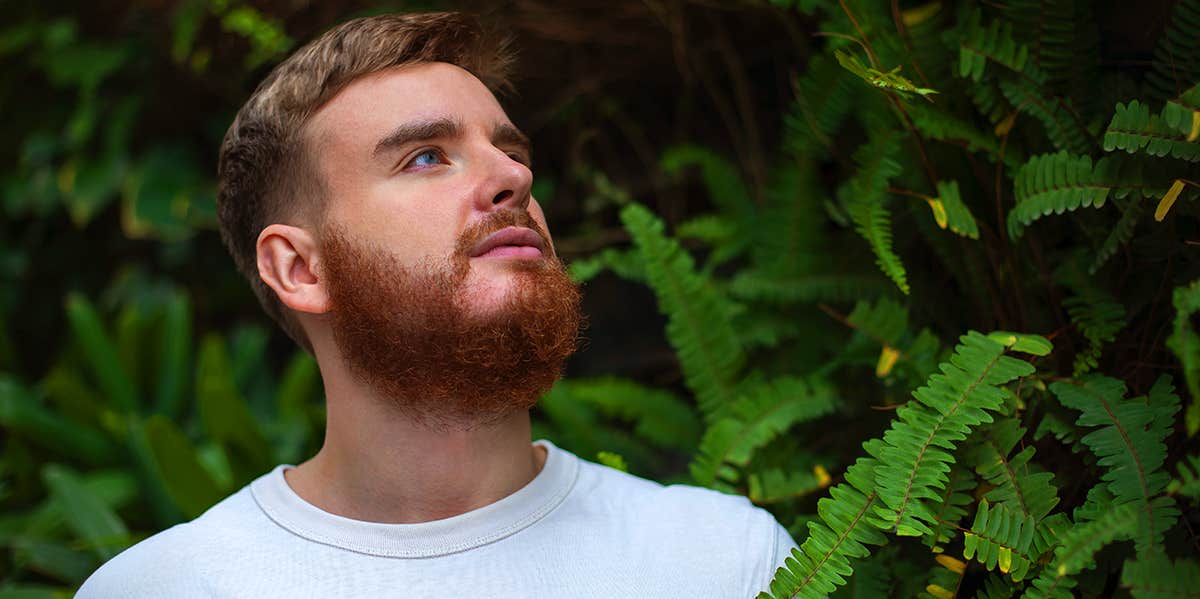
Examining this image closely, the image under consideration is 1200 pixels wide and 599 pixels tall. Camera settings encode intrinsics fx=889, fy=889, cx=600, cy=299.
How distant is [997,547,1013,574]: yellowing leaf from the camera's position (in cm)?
126

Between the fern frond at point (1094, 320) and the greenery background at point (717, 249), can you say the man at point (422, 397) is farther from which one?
the fern frond at point (1094, 320)

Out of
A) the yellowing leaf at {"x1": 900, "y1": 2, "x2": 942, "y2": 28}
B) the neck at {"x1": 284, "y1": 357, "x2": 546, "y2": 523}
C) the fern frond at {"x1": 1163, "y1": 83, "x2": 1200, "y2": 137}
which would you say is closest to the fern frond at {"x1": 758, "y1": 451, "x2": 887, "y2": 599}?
the neck at {"x1": 284, "y1": 357, "x2": 546, "y2": 523}

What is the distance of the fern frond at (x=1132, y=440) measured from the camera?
1190 mm

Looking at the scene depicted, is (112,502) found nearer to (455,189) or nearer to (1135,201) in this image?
(455,189)

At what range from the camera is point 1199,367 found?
44.6 inches

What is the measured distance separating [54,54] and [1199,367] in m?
3.88

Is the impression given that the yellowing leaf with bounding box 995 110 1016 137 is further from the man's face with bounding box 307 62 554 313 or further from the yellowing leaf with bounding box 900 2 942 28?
the man's face with bounding box 307 62 554 313

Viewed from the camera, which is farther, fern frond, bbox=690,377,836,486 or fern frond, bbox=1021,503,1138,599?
fern frond, bbox=690,377,836,486


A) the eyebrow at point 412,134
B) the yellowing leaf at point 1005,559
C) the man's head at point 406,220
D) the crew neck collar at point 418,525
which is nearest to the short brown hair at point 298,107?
the man's head at point 406,220

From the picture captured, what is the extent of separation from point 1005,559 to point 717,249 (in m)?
1.32

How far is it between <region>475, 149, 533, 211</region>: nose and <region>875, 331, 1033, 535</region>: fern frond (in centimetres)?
73

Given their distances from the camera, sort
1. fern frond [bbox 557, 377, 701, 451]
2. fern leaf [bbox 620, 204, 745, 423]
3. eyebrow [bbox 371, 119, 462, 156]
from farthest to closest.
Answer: fern frond [bbox 557, 377, 701, 451], fern leaf [bbox 620, 204, 745, 423], eyebrow [bbox 371, 119, 462, 156]

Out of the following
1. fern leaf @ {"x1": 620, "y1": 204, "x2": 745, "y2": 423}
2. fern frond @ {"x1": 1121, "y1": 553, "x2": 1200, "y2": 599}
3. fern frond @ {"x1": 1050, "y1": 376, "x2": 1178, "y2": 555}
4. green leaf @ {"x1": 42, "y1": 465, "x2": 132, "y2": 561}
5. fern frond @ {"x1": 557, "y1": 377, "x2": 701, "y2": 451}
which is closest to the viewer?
fern frond @ {"x1": 1121, "y1": 553, "x2": 1200, "y2": 599}

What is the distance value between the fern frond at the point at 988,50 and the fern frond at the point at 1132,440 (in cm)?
56
